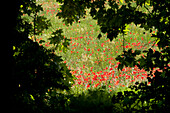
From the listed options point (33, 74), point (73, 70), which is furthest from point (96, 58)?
point (33, 74)

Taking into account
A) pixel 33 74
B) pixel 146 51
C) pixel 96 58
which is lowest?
pixel 33 74

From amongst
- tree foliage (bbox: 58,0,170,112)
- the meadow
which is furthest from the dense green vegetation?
the meadow

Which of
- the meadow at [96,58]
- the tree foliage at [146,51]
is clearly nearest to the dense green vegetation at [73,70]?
the tree foliage at [146,51]

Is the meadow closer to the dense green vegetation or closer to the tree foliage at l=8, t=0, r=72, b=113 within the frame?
the dense green vegetation

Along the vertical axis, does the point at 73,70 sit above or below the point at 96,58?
below

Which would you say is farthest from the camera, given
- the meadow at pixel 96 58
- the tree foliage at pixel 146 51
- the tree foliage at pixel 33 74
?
the meadow at pixel 96 58

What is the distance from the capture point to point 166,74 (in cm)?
254

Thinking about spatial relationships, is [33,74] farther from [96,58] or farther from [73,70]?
[96,58]

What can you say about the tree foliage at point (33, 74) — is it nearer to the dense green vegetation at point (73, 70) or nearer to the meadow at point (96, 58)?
the dense green vegetation at point (73, 70)

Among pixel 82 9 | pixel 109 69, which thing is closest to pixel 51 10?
pixel 109 69

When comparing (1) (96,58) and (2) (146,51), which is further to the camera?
(1) (96,58)

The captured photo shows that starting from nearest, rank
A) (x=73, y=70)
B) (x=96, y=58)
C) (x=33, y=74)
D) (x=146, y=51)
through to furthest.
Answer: (x=146, y=51), (x=33, y=74), (x=73, y=70), (x=96, y=58)

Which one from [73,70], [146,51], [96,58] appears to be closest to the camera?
[146,51]

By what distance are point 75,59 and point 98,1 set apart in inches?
245
